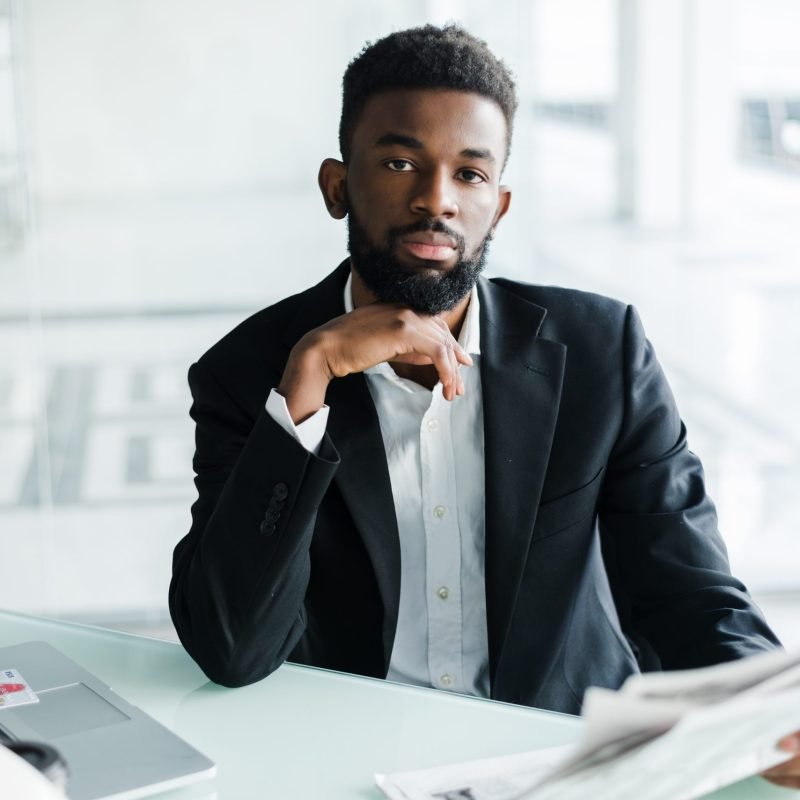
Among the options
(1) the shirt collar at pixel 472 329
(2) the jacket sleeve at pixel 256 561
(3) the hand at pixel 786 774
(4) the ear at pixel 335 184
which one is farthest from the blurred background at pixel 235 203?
(3) the hand at pixel 786 774

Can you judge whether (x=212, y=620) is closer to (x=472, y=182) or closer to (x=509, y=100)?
(x=472, y=182)

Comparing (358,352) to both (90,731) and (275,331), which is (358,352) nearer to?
(275,331)

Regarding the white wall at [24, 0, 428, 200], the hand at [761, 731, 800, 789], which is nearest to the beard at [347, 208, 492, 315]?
the hand at [761, 731, 800, 789]

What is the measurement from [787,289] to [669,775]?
10.4 ft

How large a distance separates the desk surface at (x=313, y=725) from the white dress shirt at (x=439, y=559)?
10.3 inches

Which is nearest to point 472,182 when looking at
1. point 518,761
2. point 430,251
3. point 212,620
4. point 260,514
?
point 430,251

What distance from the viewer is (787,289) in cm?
388

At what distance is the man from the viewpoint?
1.75 meters

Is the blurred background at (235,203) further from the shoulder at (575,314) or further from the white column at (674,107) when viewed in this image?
the shoulder at (575,314)

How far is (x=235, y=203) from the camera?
3602mm

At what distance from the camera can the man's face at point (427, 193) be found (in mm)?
1759

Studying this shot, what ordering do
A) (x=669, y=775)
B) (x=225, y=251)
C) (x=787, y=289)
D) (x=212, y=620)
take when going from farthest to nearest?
(x=787, y=289) → (x=225, y=251) → (x=212, y=620) → (x=669, y=775)

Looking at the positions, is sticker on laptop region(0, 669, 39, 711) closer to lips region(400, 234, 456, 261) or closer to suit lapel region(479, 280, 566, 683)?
suit lapel region(479, 280, 566, 683)

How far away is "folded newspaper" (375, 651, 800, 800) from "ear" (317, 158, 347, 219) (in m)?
1.18
